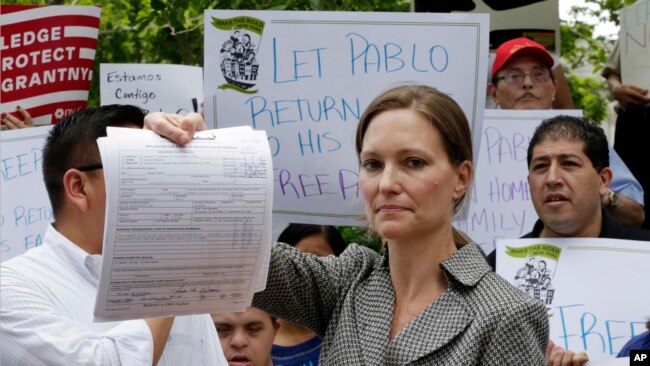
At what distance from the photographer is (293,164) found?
518 centimetres

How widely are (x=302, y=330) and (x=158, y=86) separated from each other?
4.85 ft

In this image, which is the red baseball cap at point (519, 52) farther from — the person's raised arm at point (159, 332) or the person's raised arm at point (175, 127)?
the person's raised arm at point (175, 127)

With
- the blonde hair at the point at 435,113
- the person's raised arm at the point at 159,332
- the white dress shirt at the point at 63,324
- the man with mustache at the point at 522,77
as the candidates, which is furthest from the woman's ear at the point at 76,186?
the man with mustache at the point at 522,77

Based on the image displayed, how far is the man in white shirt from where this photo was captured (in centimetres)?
304

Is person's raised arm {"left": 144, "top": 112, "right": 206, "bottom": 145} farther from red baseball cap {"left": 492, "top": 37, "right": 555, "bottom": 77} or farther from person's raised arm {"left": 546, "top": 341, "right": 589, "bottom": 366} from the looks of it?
red baseball cap {"left": 492, "top": 37, "right": 555, "bottom": 77}

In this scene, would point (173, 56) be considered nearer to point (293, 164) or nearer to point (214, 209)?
point (293, 164)

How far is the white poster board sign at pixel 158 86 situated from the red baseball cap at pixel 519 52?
1448 mm

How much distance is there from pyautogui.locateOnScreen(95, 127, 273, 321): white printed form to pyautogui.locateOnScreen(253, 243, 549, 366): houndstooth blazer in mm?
225

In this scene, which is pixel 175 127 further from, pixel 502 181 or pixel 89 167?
pixel 502 181

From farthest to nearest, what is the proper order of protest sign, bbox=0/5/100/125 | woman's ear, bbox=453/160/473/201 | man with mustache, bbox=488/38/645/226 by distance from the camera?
man with mustache, bbox=488/38/645/226
protest sign, bbox=0/5/100/125
woman's ear, bbox=453/160/473/201

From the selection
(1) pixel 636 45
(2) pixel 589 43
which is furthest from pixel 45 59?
(2) pixel 589 43

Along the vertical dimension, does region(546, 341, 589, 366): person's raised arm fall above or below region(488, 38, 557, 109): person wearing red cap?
below

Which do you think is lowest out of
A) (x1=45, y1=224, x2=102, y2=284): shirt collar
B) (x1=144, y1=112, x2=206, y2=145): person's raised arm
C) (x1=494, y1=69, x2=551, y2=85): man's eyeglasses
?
(x1=45, y1=224, x2=102, y2=284): shirt collar

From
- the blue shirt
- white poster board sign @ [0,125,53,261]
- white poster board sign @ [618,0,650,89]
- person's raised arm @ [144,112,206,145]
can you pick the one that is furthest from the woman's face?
white poster board sign @ [618,0,650,89]
